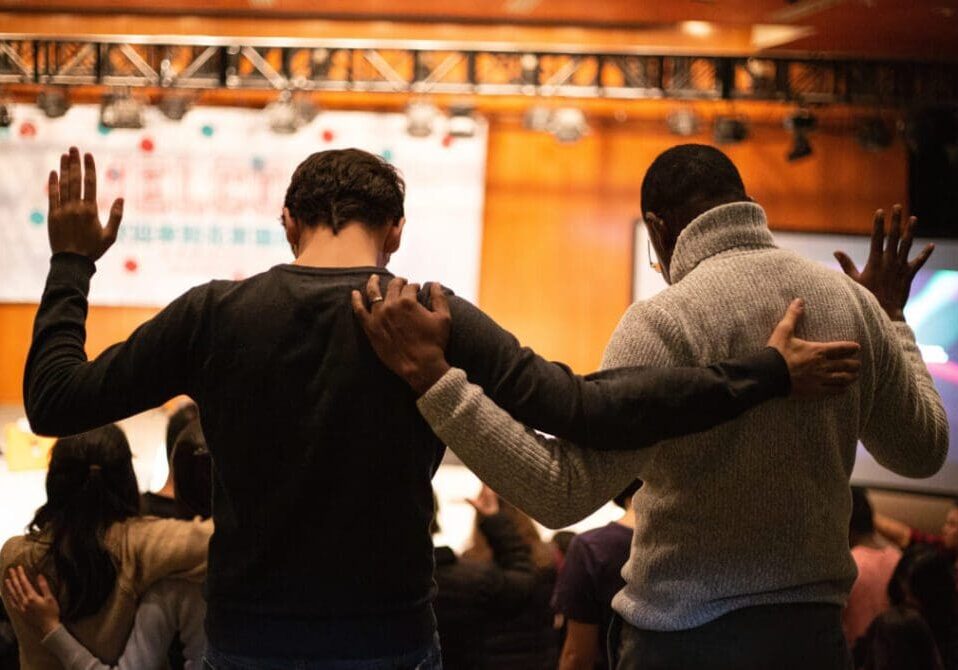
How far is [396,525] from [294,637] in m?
0.18

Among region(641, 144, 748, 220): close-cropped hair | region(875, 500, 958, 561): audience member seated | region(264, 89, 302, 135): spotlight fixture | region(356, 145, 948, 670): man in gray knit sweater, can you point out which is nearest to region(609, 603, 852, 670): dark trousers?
region(356, 145, 948, 670): man in gray knit sweater

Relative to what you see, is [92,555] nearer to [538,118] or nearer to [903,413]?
[903,413]

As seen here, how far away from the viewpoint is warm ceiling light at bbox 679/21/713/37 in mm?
7070

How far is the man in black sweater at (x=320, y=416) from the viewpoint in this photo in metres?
1.46

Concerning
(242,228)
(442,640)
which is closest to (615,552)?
(442,640)

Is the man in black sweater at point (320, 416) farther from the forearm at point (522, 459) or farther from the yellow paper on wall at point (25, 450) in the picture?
the yellow paper on wall at point (25, 450)

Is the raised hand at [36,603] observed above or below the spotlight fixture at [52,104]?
below

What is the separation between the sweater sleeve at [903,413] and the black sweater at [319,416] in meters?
0.26

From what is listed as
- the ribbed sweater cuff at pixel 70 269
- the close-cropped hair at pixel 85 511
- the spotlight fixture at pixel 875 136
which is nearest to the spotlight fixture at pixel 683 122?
the spotlight fixture at pixel 875 136

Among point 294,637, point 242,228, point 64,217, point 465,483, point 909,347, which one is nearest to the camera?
point 294,637

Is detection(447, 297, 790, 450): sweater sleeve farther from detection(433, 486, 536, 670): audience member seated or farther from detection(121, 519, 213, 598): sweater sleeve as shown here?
detection(433, 486, 536, 670): audience member seated

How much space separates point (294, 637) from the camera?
146cm

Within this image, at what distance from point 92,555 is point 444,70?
4.88 meters

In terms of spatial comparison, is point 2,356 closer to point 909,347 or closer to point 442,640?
point 442,640
